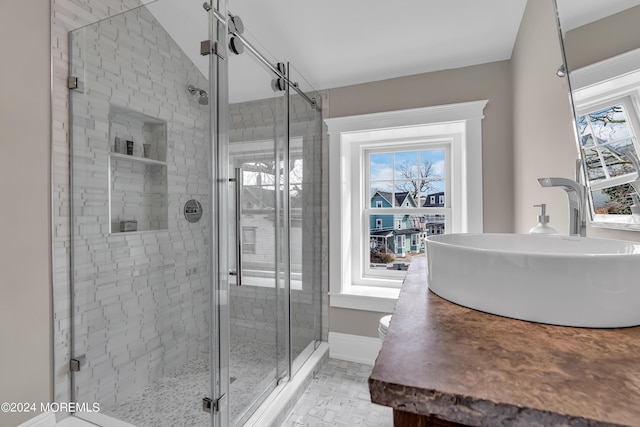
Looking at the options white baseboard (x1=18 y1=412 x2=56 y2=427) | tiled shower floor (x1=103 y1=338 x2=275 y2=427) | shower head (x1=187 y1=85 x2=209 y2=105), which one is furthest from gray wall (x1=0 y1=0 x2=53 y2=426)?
shower head (x1=187 y1=85 x2=209 y2=105)

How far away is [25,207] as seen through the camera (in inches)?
55.2

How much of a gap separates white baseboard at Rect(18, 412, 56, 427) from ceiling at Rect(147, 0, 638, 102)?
179 cm

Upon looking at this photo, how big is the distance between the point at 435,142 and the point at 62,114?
2.42 metres

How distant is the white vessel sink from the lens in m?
0.48

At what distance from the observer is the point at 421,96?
2.21m

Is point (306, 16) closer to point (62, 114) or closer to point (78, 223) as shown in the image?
point (62, 114)

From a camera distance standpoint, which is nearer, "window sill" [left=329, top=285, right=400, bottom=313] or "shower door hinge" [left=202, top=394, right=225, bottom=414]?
"shower door hinge" [left=202, top=394, right=225, bottom=414]

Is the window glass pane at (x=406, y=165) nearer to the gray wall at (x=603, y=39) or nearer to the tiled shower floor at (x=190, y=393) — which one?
the gray wall at (x=603, y=39)

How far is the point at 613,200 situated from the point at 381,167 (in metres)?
1.80

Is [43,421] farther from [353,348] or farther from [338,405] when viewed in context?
[353,348]

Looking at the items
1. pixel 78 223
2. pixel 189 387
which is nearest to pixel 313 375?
pixel 189 387

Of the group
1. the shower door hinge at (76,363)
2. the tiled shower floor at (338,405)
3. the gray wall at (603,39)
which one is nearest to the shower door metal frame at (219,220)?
the tiled shower floor at (338,405)

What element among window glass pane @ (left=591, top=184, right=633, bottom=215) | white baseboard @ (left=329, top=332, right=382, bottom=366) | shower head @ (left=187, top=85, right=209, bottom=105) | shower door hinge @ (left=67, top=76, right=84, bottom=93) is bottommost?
white baseboard @ (left=329, top=332, right=382, bottom=366)

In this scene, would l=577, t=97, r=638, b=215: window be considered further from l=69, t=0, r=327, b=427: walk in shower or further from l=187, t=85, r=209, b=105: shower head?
l=187, t=85, r=209, b=105: shower head
